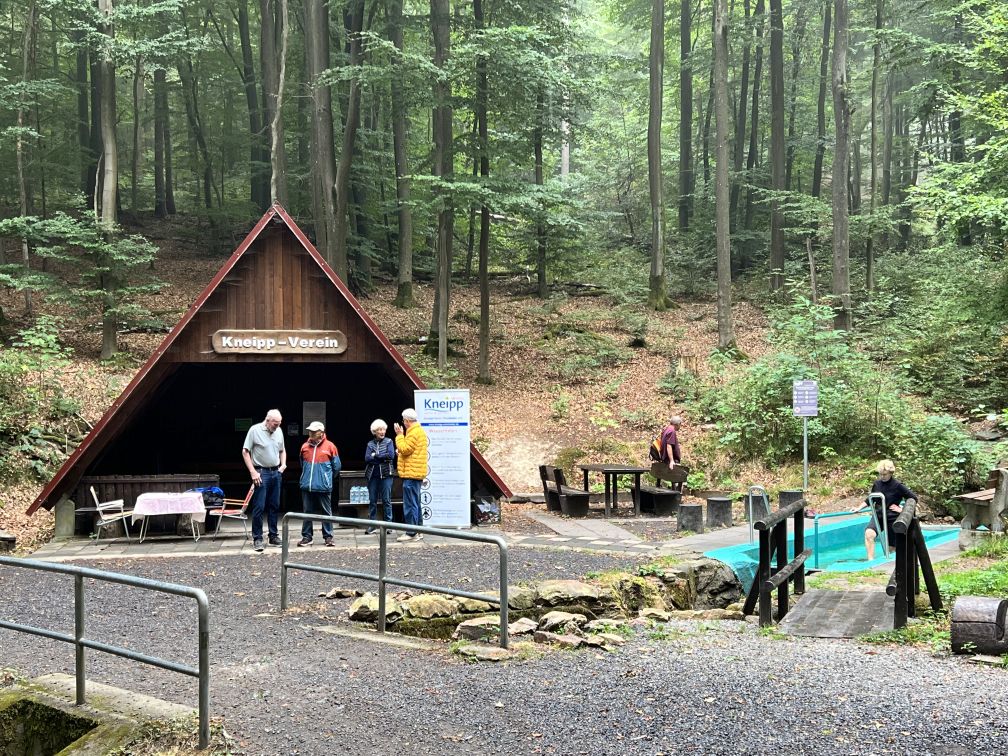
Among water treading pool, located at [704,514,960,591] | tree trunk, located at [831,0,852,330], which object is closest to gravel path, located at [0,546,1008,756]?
water treading pool, located at [704,514,960,591]

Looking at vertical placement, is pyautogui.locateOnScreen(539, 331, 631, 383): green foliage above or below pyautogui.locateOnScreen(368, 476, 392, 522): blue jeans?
above

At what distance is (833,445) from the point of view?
58.9 feet

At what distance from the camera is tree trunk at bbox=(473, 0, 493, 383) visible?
2217 centimetres

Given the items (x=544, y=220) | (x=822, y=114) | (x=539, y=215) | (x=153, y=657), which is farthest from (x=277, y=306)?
(x=822, y=114)

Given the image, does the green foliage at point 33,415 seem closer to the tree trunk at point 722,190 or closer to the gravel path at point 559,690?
the gravel path at point 559,690

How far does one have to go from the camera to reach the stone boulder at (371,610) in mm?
7572

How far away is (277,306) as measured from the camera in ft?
42.8

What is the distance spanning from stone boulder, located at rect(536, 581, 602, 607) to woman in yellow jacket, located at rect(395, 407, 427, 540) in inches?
163

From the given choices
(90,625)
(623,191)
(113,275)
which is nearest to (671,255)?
(623,191)

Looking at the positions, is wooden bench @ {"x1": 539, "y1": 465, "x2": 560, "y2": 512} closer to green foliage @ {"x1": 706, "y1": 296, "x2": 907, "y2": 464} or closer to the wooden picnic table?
the wooden picnic table

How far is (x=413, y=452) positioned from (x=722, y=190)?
1679 cm

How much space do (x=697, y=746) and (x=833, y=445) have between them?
14662 mm

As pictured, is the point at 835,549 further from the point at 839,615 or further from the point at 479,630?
the point at 479,630

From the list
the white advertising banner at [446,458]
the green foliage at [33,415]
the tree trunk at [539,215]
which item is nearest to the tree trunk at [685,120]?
the tree trunk at [539,215]
